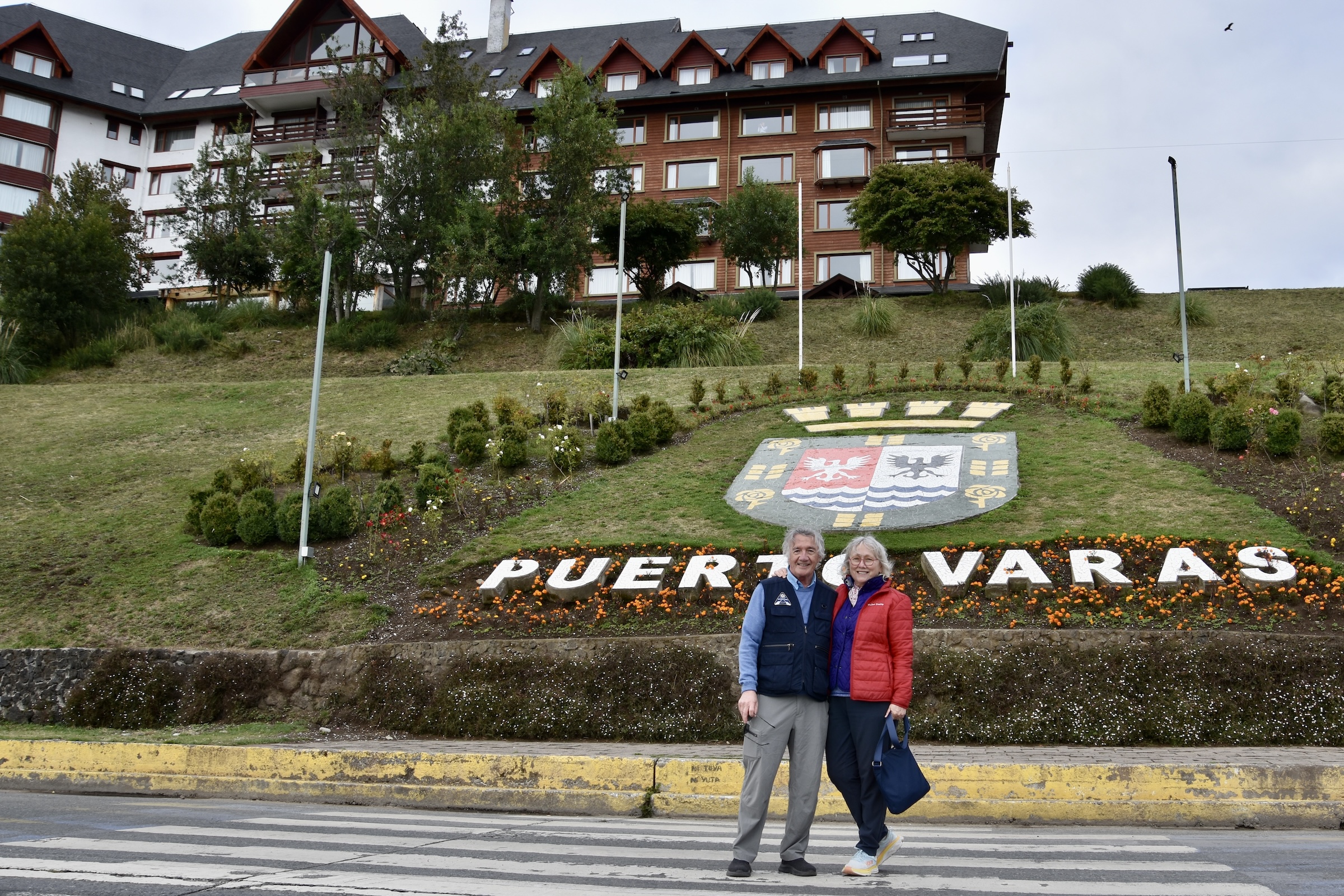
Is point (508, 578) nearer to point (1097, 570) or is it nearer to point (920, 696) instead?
point (920, 696)

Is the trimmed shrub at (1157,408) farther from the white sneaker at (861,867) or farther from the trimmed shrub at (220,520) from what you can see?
the trimmed shrub at (220,520)

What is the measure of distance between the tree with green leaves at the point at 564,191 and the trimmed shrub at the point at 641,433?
16003mm

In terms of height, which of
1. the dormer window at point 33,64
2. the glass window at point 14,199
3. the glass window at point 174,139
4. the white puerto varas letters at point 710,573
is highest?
the dormer window at point 33,64

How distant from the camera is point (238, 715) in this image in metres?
11.2

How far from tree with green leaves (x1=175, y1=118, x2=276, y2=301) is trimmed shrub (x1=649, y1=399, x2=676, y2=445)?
24491 millimetres

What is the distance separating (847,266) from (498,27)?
21.1 m

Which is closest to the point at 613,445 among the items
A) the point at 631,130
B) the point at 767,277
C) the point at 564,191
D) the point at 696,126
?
the point at 564,191

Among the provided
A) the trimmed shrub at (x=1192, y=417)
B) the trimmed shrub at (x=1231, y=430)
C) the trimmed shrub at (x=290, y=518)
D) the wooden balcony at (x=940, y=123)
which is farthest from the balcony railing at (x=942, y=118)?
the trimmed shrub at (x=290, y=518)

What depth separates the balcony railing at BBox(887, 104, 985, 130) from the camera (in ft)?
140

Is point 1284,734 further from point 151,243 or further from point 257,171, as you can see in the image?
point 151,243

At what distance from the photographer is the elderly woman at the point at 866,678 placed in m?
5.59

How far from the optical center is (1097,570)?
11562 mm

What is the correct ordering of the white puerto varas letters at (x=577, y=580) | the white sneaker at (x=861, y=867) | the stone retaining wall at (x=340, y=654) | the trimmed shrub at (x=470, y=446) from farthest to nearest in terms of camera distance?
1. the trimmed shrub at (x=470, y=446)
2. the white puerto varas letters at (x=577, y=580)
3. the stone retaining wall at (x=340, y=654)
4. the white sneaker at (x=861, y=867)

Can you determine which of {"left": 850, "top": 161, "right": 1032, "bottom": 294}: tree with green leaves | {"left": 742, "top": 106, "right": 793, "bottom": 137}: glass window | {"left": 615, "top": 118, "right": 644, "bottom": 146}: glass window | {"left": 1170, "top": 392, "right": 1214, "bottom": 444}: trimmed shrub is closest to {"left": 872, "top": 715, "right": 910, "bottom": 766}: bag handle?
{"left": 1170, "top": 392, "right": 1214, "bottom": 444}: trimmed shrub
